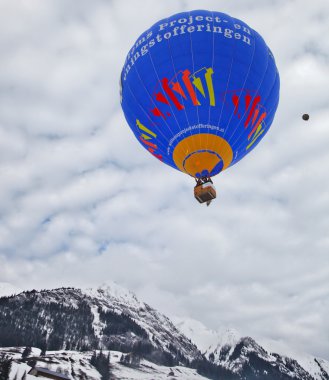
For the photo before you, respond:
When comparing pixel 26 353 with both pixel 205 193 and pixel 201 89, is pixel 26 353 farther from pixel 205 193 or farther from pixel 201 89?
pixel 201 89

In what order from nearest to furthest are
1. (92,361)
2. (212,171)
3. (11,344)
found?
(212,171) → (92,361) → (11,344)

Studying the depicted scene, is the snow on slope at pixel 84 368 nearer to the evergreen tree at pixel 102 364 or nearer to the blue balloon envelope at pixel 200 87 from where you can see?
the evergreen tree at pixel 102 364

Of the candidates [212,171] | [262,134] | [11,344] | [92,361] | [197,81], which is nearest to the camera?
[197,81]

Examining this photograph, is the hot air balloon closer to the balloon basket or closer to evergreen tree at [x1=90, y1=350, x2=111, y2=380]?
the balloon basket

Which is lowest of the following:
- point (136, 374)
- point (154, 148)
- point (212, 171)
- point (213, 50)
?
point (212, 171)

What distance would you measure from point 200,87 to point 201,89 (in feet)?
0.33

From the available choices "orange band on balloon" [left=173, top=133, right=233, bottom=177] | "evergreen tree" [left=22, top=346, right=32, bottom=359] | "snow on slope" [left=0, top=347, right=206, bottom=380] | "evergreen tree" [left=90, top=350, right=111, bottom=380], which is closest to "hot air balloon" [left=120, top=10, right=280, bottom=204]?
"orange band on balloon" [left=173, top=133, right=233, bottom=177]

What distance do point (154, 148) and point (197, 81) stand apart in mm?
4363

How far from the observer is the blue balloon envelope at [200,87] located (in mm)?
20469

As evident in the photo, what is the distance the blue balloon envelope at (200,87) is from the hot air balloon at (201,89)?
45 millimetres

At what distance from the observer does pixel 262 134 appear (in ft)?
76.4

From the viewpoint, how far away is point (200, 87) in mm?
20344

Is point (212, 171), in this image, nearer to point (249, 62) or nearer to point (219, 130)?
point (219, 130)

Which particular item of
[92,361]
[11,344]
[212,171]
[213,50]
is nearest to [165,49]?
[213,50]
